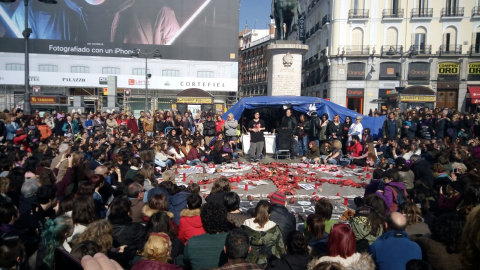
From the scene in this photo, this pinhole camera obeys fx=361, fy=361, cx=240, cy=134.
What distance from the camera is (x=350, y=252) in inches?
132

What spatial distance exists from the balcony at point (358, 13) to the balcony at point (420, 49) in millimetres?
6024

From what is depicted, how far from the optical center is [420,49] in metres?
38.6

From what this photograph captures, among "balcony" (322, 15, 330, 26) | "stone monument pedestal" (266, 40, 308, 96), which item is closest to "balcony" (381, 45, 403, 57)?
"balcony" (322, 15, 330, 26)

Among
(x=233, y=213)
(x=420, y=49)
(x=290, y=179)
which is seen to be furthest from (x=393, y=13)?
(x=233, y=213)

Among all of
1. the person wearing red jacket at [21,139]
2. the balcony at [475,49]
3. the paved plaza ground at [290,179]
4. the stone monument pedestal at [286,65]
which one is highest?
the balcony at [475,49]

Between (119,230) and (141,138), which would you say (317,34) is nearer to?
(141,138)

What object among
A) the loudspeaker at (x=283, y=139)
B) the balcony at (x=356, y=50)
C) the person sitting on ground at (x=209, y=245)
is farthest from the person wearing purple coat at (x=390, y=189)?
the balcony at (x=356, y=50)

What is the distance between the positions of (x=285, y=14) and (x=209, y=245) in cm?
1387

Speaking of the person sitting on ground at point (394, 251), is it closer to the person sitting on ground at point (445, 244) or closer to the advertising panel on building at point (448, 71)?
the person sitting on ground at point (445, 244)

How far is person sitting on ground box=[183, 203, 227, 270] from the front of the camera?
3697 mm

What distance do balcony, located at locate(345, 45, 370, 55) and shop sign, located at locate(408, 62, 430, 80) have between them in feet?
16.1

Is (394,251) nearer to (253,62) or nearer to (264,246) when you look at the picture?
(264,246)

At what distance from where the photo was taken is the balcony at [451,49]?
37625 mm

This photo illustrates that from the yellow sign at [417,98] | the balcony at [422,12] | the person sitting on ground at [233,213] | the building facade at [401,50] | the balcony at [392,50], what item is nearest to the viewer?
the person sitting on ground at [233,213]
